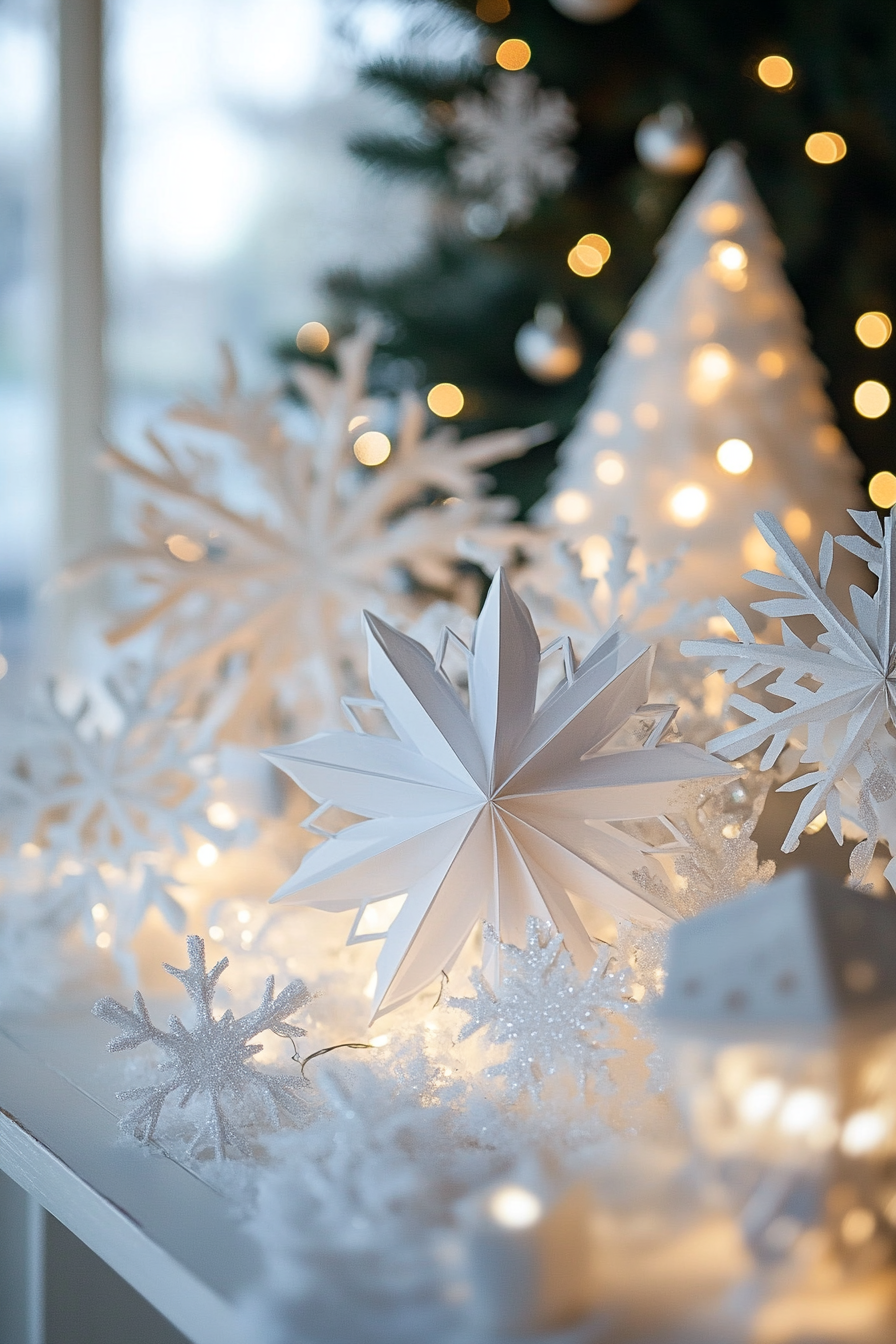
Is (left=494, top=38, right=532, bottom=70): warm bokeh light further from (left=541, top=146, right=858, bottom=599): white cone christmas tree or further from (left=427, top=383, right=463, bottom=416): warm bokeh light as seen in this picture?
(left=541, top=146, right=858, bottom=599): white cone christmas tree

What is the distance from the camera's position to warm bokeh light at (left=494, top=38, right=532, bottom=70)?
1475 mm

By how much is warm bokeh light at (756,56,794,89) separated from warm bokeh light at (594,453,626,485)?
0.72 m

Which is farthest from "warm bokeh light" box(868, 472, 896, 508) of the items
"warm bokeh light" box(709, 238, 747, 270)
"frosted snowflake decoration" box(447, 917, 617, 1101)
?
"frosted snowflake decoration" box(447, 917, 617, 1101)

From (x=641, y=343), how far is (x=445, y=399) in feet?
2.05

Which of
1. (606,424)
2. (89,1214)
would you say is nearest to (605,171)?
(606,424)

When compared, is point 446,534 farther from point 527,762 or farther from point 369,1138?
point 369,1138

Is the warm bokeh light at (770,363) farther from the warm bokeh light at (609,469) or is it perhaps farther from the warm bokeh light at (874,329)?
the warm bokeh light at (874,329)

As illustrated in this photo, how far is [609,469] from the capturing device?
97 cm

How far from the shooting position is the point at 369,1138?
1.58 ft

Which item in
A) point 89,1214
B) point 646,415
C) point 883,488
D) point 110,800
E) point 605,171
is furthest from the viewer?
point 605,171

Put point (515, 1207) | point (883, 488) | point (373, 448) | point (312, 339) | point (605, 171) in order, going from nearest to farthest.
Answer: point (515, 1207) → point (883, 488) → point (373, 448) → point (605, 171) → point (312, 339)

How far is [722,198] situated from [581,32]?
0.65m

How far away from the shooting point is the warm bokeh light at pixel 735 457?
0.92 meters

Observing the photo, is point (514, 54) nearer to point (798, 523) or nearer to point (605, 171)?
point (605, 171)
